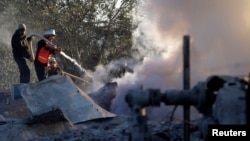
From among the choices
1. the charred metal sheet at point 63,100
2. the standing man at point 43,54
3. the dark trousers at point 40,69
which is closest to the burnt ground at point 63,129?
the charred metal sheet at point 63,100

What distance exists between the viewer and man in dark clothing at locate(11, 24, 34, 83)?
18.5 metres

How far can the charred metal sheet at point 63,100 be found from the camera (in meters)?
15.1

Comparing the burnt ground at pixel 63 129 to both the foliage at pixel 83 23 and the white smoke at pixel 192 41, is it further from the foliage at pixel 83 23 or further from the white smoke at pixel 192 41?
the foliage at pixel 83 23

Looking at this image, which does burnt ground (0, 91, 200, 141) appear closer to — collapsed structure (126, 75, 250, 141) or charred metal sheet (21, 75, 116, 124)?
charred metal sheet (21, 75, 116, 124)

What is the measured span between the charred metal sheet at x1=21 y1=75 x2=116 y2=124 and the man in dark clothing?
3.38 m

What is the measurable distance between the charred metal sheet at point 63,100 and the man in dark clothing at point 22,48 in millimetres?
3377

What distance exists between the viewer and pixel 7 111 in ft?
60.2

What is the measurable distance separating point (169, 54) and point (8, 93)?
5.90 m

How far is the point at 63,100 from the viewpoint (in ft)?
50.5

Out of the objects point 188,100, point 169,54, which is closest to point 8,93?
point 169,54

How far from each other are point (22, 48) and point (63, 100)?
12.6 feet

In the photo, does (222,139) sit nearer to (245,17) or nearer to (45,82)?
(45,82)

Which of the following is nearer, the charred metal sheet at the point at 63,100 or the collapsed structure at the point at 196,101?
the collapsed structure at the point at 196,101

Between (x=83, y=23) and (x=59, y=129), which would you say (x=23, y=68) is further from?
(x=83, y=23)
